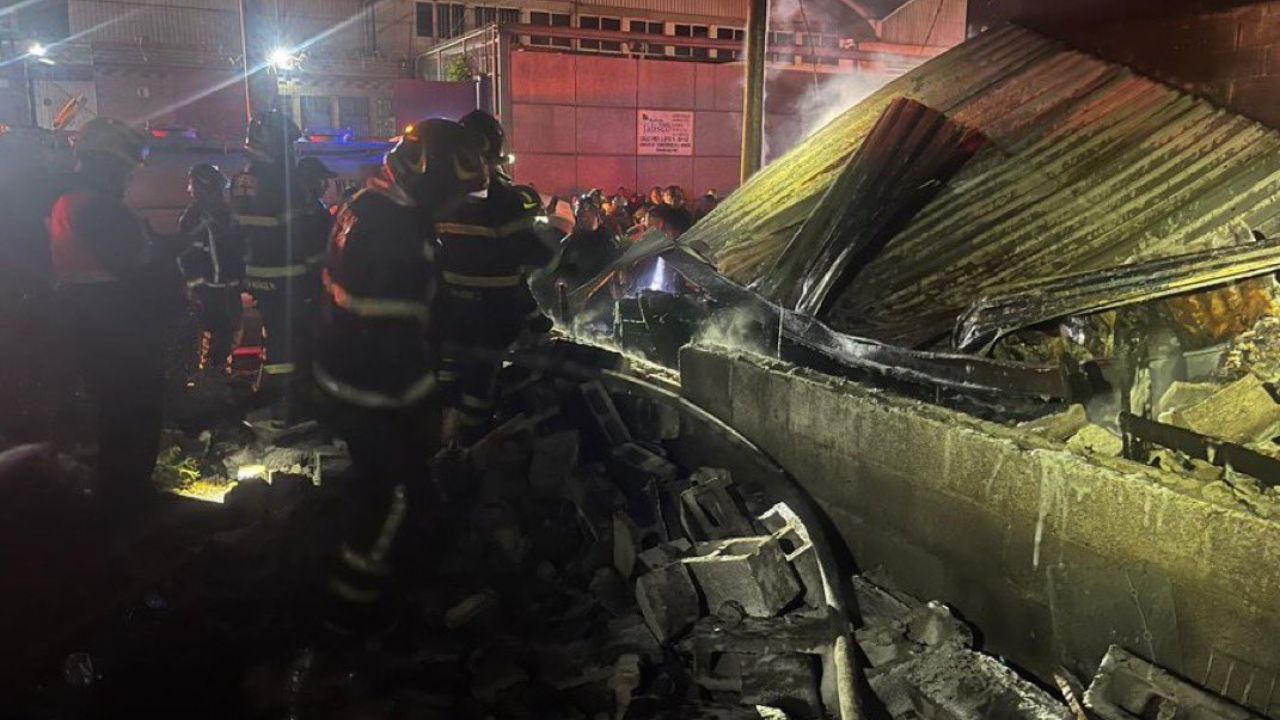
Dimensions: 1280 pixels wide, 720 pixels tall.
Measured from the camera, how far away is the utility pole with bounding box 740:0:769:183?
8953mm

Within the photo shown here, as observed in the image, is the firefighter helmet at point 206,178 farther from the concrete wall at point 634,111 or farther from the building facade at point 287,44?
the building facade at point 287,44

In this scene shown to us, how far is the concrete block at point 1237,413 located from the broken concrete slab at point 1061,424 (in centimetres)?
32

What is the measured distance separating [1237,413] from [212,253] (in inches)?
336

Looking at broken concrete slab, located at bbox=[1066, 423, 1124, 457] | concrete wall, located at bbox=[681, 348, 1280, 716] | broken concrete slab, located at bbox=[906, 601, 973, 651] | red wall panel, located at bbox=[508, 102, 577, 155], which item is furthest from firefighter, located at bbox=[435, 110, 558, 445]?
red wall panel, located at bbox=[508, 102, 577, 155]

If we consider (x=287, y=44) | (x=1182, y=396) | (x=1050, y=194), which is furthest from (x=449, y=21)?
(x=1182, y=396)

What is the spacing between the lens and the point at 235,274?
845cm

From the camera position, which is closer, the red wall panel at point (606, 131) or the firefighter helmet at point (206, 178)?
the firefighter helmet at point (206, 178)

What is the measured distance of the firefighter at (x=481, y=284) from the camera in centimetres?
560

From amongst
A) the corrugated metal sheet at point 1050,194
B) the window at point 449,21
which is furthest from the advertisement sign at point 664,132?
the corrugated metal sheet at point 1050,194

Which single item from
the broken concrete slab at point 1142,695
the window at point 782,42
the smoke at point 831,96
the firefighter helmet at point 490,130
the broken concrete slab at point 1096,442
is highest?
the window at point 782,42

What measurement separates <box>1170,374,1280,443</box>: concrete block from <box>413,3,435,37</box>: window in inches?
1089

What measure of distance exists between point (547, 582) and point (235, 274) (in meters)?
5.95

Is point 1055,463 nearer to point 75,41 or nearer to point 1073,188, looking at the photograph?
point 1073,188

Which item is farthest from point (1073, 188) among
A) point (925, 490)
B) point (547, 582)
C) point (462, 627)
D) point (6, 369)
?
point (6, 369)
